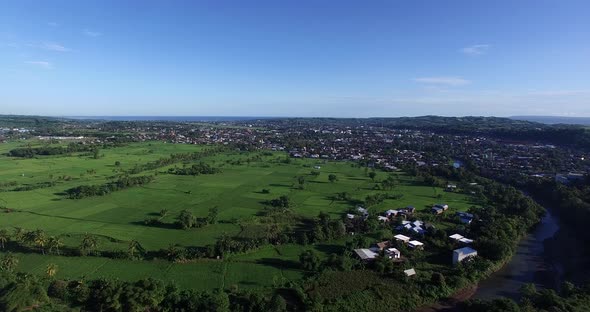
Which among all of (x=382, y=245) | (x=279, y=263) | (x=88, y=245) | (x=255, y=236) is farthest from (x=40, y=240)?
(x=382, y=245)

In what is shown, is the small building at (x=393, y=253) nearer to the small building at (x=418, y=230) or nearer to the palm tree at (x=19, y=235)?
the small building at (x=418, y=230)

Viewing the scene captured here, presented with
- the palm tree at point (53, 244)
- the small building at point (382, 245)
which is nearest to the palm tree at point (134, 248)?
the palm tree at point (53, 244)

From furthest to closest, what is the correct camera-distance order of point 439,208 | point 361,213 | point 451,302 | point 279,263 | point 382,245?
point 439,208 < point 361,213 < point 382,245 < point 279,263 < point 451,302

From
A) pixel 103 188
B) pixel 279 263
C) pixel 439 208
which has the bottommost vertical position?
pixel 279 263

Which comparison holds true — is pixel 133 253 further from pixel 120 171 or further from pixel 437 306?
pixel 120 171

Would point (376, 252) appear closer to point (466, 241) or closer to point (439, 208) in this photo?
point (466, 241)

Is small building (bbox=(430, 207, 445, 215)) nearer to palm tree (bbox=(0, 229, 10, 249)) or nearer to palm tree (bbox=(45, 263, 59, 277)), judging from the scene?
palm tree (bbox=(45, 263, 59, 277))
